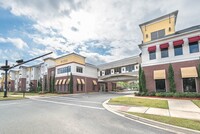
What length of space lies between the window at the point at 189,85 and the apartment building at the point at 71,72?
1050 inches

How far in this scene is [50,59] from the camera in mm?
46500

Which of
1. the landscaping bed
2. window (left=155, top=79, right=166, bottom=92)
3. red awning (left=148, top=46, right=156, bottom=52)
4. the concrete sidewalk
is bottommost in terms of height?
the concrete sidewalk

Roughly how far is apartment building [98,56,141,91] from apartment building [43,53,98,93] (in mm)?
3246

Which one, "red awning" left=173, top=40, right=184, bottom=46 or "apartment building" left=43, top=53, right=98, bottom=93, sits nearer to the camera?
"red awning" left=173, top=40, right=184, bottom=46

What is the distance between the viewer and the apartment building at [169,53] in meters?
18.3

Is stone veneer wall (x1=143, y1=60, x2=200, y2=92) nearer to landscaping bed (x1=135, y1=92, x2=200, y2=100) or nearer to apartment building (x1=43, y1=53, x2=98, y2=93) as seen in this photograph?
landscaping bed (x1=135, y1=92, x2=200, y2=100)

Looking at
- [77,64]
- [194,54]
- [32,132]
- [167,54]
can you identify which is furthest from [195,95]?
[77,64]

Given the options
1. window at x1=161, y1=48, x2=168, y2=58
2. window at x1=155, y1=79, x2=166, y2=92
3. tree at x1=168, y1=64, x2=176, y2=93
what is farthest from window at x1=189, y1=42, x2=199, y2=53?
window at x1=155, y1=79, x2=166, y2=92

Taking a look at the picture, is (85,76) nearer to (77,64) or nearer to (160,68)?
(77,64)

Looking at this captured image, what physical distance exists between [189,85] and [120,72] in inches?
1013

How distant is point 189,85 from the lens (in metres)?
18.3

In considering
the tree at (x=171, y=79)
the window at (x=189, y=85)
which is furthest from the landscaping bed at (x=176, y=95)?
the window at (x=189, y=85)

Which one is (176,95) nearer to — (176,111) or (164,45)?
(164,45)

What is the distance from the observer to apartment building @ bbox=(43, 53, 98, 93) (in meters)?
38.4
